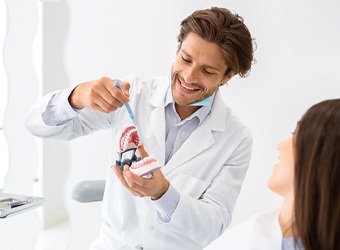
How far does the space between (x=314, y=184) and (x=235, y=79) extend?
1.38 m

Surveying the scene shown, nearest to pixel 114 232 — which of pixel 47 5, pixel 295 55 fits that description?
pixel 295 55

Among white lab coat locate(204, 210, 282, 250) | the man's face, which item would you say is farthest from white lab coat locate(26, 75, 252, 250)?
white lab coat locate(204, 210, 282, 250)

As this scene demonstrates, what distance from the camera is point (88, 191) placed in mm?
1664

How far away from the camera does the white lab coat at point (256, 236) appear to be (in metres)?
1.07

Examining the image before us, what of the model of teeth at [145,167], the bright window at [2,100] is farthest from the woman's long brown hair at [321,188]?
the bright window at [2,100]

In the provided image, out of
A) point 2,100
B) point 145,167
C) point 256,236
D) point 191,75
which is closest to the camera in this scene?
point 256,236

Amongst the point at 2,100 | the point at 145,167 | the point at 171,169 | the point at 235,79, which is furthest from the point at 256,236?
the point at 2,100

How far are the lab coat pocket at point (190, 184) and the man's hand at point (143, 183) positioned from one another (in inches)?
8.3

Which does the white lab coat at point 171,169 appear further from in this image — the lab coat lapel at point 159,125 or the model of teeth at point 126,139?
the model of teeth at point 126,139

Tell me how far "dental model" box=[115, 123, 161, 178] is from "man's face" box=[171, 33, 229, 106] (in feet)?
0.84

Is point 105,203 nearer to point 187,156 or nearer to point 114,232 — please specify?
point 114,232

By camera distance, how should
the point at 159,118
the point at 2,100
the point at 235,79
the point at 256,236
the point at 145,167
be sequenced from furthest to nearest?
the point at 2,100
the point at 235,79
the point at 159,118
the point at 145,167
the point at 256,236

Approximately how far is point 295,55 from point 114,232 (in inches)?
42.6

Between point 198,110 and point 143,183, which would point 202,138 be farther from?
point 143,183
